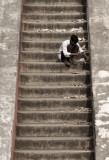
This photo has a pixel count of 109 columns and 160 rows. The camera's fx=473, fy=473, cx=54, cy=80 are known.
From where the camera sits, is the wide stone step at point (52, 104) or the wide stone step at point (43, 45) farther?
the wide stone step at point (43, 45)

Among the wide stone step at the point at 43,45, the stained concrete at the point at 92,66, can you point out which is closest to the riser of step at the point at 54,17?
the stained concrete at the point at 92,66

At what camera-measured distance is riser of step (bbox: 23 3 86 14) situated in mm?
10859

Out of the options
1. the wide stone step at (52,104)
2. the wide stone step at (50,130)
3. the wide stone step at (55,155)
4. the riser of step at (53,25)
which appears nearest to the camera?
the wide stone step at (55,155)

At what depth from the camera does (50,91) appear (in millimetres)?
9133

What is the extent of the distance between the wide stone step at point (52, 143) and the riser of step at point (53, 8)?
12.1 feet

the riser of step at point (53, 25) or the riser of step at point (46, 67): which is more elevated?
the riser of step at point (53, 25)

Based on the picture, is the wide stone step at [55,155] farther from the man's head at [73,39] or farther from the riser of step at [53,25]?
the riser of step at [53,25]

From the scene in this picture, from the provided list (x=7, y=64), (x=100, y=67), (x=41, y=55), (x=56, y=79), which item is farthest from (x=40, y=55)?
(x=100, y=67)

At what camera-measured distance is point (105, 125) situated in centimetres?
807

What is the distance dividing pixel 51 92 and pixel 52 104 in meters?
0.31

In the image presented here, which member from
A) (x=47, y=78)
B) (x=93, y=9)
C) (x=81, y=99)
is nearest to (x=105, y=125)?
(x=81, y=99)

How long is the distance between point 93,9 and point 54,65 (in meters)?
1.63

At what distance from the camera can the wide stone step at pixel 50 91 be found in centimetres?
912

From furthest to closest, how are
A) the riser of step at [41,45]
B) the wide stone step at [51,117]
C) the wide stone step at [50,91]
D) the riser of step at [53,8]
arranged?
the riser of step at [53,8], the riser of step at [41,45], the wide stone step at [50,91], the wide stone step at [51,117]
